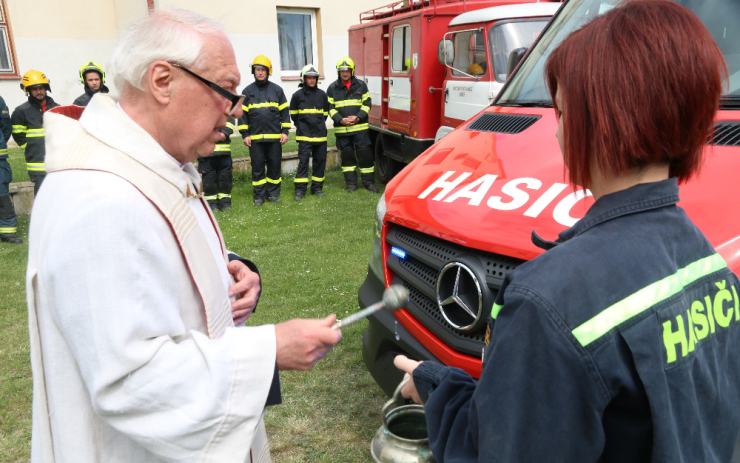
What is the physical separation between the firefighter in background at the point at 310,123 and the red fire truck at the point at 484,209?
265 inches

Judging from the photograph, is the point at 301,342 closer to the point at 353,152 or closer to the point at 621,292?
the point at 621,292

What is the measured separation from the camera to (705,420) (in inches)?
41.5

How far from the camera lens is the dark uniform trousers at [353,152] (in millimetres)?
10023

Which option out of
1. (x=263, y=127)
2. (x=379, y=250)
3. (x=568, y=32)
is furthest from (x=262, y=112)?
(x=379, y=250)

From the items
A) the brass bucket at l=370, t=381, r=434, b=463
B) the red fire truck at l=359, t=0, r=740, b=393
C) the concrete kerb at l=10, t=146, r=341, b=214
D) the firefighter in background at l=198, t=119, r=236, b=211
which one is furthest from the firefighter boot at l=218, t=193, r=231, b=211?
the brass bucket at l=370, t=381, r=434, b=463

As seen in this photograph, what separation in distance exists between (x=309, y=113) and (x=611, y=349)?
9106 millimetres

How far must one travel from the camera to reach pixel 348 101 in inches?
392

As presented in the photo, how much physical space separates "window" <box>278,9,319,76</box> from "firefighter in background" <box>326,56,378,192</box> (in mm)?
6739

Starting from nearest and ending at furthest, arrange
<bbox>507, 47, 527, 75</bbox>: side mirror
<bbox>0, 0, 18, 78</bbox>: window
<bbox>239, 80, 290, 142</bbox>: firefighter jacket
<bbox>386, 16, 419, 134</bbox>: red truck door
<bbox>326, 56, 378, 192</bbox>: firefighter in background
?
<bbox>507, 47, 527, 75</bbox>: side mirror
<bbox>239, 80, 290, 142</bbox>: firefighter jacket
<bbox>386, 16, 419, 134</bbox>: red truck door
<bbox>326, 56, 378, 192</bbox>: firefighter in background
<bbox>0, 0, 18, 78</bbox>: window

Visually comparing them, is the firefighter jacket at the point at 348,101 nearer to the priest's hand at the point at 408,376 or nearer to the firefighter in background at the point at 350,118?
the firefighter in background at the point at 350,118

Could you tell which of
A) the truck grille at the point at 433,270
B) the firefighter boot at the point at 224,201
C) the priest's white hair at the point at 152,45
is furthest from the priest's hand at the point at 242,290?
the firefighter boot at the point at 224,201

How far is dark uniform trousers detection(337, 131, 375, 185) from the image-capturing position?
1002cm

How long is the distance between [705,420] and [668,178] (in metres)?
0.45

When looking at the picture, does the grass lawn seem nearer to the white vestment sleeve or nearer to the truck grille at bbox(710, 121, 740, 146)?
the white vestment sleeve
